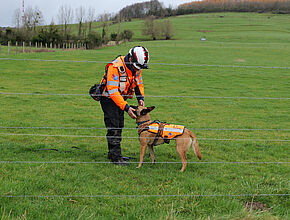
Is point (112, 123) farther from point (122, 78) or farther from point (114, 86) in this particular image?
point (122, 78)

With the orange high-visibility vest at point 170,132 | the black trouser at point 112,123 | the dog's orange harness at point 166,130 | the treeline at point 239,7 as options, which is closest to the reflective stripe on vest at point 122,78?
the black trouser at point 112,123

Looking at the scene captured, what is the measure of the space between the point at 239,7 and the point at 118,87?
16533 cm

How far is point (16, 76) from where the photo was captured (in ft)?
72.8

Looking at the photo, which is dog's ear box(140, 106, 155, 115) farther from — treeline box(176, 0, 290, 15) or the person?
treeline box(176, 0, 290, 15)

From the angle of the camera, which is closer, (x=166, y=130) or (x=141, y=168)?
(x=166, y=130)

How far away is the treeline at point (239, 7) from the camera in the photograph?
493ft

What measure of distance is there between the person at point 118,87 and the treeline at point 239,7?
157929 mm

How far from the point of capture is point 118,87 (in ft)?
19.5

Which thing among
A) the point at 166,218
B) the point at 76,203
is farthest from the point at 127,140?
the point at 166,218

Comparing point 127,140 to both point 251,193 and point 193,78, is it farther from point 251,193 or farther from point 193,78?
point 193,78

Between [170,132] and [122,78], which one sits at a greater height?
[122,78]

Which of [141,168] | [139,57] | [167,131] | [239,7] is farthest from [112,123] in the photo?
[239,7]

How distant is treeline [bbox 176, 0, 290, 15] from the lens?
5915 inches

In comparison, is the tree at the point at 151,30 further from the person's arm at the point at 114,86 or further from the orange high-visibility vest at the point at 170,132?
the orange high-visibility vest at the point at 170,132
